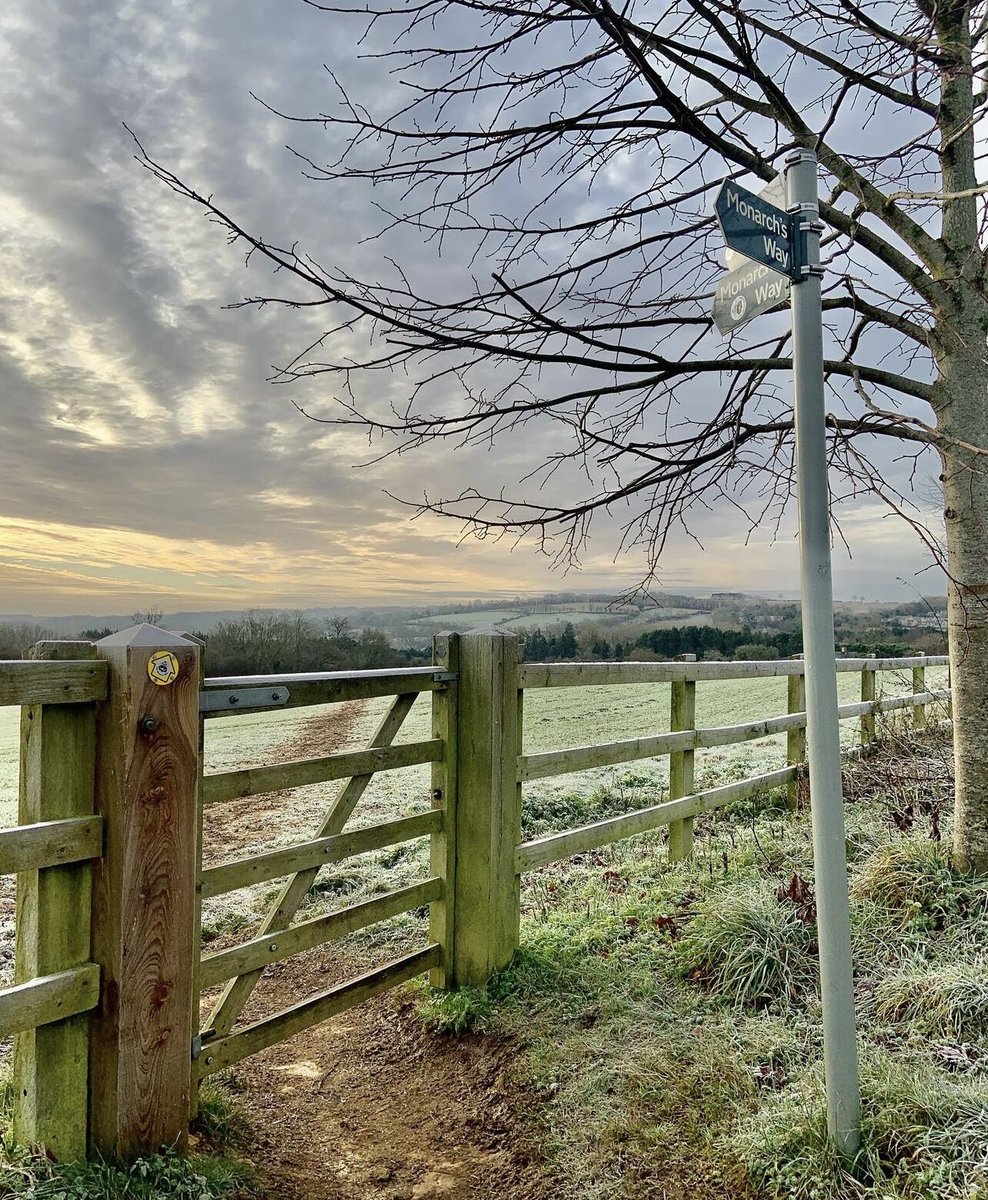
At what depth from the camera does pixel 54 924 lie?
2320mm

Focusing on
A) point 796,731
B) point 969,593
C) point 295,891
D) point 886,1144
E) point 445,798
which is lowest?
point 886,1144

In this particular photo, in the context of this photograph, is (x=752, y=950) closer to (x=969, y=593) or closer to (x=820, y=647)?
(x=820, y=647)

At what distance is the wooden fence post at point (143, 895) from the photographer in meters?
2.36

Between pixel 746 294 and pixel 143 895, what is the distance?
2.72 metres

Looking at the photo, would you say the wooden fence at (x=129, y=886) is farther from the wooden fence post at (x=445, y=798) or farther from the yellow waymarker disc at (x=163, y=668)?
the wooden fence post at (x=445, y=798)

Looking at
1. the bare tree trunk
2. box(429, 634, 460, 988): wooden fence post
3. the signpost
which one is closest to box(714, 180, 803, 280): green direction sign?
the signpost

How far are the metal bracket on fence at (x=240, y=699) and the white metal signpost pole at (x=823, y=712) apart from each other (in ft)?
6.22

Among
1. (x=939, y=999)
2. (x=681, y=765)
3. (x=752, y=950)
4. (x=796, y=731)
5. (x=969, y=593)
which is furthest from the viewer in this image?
(x=796, y=731)

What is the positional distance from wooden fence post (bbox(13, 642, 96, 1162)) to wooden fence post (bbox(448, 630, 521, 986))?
1.81 meters

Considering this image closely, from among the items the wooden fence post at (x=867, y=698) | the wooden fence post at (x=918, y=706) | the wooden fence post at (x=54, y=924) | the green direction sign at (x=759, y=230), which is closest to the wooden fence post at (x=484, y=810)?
the wooden fence post at (x=54, y=924)

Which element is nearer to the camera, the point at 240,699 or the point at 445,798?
the point at 240,699

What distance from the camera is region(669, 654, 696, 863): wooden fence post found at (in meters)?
5.50

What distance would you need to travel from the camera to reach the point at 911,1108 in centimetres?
234

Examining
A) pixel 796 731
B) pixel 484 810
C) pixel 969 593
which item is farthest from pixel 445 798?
pixel 796 731
